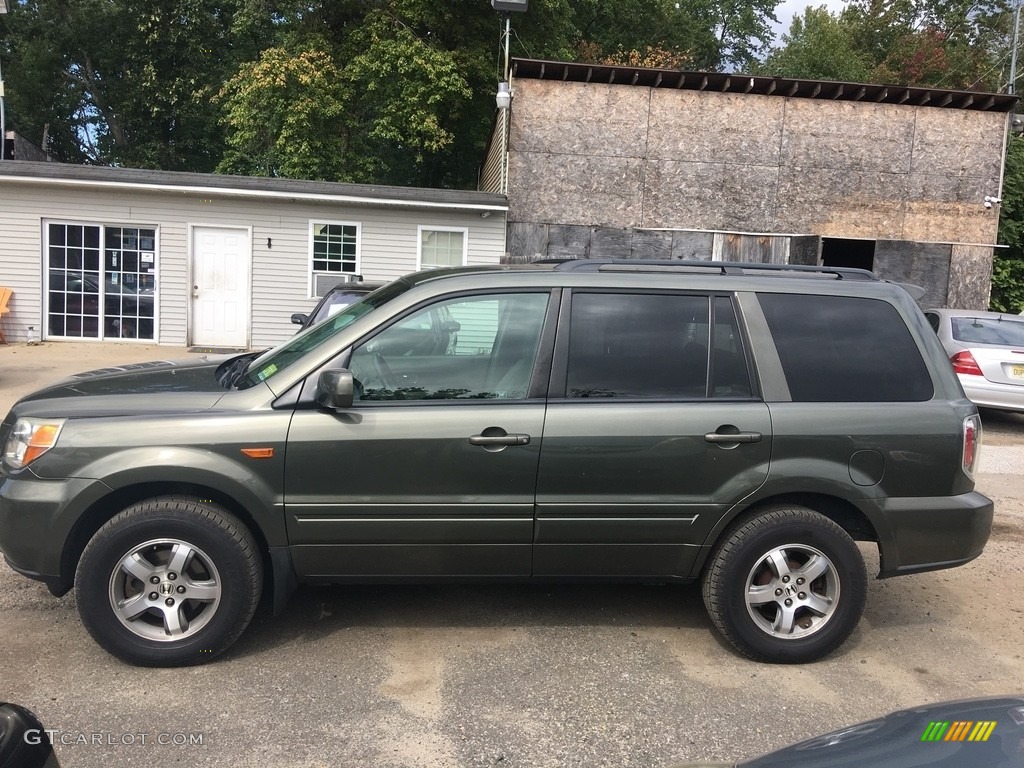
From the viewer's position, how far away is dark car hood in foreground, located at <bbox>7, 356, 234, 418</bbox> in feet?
11.8

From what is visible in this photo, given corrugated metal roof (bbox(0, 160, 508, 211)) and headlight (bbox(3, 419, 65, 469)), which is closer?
headlight (bbox(3, 419, 65, 469))

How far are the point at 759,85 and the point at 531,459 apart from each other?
14.8 m

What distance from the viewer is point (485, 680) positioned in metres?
3.59

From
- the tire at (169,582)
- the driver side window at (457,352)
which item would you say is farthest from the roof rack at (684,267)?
the tire at (169,582)

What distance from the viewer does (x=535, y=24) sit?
79.5 feet

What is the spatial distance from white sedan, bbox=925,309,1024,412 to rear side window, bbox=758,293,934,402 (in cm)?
664

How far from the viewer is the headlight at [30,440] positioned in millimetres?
3506

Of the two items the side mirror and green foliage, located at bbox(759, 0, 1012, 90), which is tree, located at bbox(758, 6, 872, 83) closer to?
green foliage, located at bbox(759, 0, 1012, 90)

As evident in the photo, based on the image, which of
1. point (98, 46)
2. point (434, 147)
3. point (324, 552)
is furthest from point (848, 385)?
point (98, 46)

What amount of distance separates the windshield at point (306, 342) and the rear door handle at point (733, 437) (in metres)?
1.60

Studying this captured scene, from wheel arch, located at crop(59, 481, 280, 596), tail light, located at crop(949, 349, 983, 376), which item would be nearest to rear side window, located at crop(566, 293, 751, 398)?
wheel arch, located at crop(59, 481, 280, 596)

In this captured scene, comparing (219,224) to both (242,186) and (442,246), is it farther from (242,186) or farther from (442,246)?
(442,246)

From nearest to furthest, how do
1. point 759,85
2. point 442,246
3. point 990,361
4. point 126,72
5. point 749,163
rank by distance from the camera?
point 990,361 < point 442,246 < point 759,85 < point 749,163 < point 126,72

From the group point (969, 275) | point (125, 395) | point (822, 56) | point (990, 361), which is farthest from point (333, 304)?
point (822, 56)
